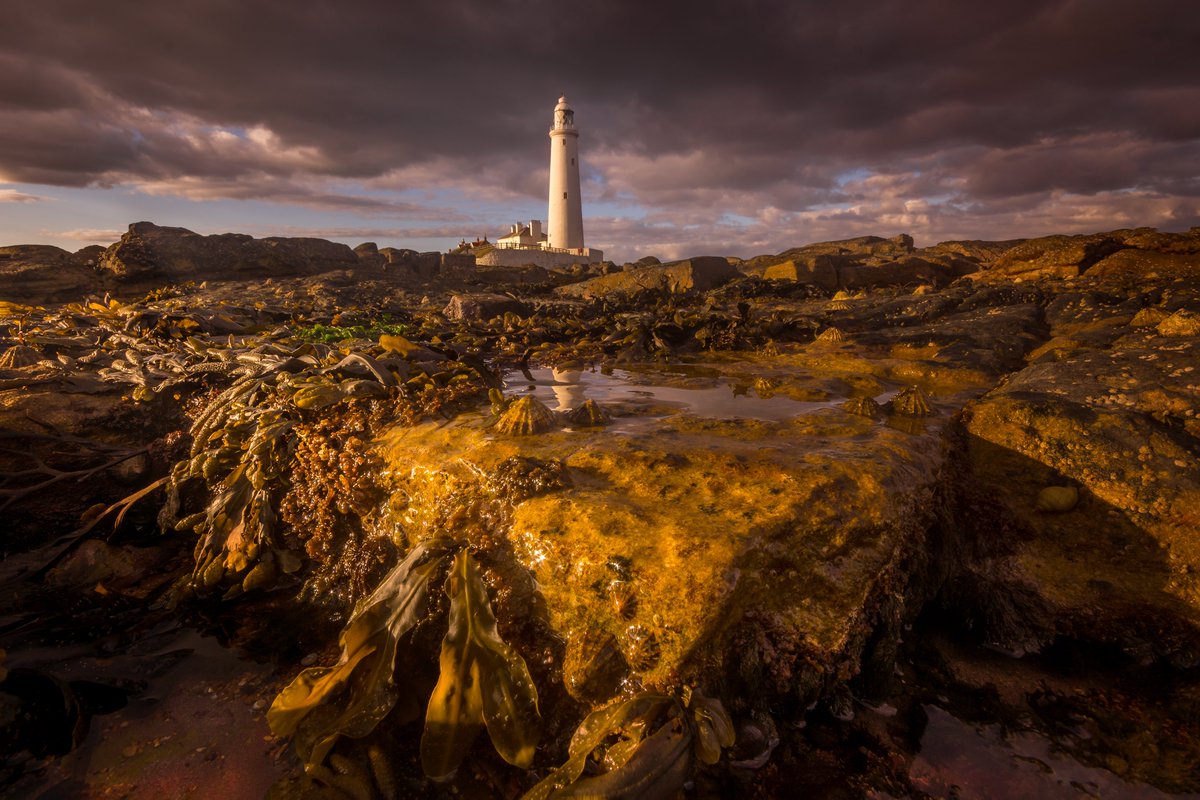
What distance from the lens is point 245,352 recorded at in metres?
4.21

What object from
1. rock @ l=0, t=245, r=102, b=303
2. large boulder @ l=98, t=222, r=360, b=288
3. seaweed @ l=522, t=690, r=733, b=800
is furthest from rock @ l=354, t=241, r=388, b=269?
seaweed @ l=522, t=690, r=733, b=800

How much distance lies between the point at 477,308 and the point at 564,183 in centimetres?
4755

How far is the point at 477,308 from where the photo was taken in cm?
1009

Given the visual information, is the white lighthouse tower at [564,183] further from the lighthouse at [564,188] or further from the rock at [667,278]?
the rock at [667,278]

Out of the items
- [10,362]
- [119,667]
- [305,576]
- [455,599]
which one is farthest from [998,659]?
[10,362]

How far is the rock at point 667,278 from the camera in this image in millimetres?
15827

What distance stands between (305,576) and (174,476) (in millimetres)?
1288

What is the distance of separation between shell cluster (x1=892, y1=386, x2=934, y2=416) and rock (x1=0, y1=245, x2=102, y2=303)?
59.8 feet

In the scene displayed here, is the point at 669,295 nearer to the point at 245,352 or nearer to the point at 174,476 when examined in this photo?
the point at 245,352

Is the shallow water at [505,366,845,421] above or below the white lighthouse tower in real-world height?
below

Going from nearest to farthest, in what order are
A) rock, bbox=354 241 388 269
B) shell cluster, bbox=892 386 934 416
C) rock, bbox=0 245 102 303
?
1. shell cluster, bbox=892 386 934 416
2. rock, bbox=0 245 102 303
3. rock, bbox=354 241 388 269

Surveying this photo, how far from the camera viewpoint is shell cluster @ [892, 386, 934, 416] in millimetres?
3514

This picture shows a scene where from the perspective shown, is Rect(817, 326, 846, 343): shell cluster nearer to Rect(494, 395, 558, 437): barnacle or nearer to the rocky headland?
the rocky headland

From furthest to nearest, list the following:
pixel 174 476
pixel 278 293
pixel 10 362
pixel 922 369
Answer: pixel 278 293, pixel 922 369, pixel 10 362, pixel 174 476
